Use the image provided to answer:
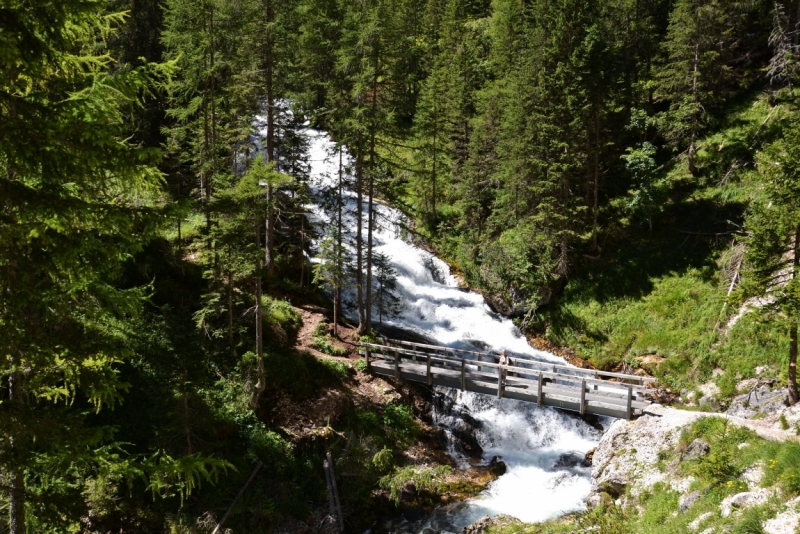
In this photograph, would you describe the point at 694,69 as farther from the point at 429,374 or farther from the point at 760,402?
Answer: the point at 429,374

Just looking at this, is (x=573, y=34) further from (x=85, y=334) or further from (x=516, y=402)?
(x=85, y=334)

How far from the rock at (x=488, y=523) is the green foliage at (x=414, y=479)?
2213 mm

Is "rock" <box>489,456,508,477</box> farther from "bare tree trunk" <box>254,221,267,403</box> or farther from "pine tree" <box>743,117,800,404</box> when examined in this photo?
"pine tree" <box>743,117,800,404</box>

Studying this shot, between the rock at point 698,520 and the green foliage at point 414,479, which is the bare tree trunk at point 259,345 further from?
the rock at point 698,520

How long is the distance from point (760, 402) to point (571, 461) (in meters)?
6.78

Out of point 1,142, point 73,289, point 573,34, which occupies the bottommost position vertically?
point 73,289

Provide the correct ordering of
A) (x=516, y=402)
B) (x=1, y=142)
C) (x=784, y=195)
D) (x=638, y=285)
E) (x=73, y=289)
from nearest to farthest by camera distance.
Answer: (x=1, y=142)
(x=73, y=289)
(x=784, y=195)
(x=516, y=402)
(x=638, y=285)

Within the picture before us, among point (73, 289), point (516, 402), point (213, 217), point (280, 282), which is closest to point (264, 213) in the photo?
point (213, 217)

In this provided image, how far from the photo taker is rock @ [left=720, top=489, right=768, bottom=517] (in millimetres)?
9039

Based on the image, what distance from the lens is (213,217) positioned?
17281 mm

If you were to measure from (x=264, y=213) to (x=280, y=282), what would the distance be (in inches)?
308

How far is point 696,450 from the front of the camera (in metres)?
11.9

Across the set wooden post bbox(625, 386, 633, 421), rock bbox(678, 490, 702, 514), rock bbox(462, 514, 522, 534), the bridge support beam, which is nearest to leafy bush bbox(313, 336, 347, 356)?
the bridge support beam

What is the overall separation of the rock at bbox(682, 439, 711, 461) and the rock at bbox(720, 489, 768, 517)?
214 centimetres
